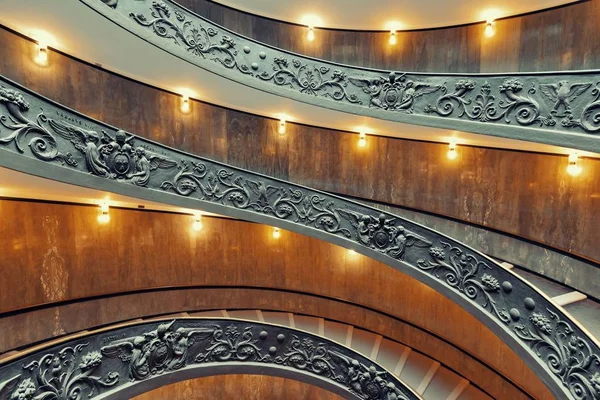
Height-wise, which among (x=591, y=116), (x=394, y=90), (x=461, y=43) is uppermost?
(x=461, y=43)

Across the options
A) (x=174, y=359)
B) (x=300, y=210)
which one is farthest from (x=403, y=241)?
(x=174, y=359)

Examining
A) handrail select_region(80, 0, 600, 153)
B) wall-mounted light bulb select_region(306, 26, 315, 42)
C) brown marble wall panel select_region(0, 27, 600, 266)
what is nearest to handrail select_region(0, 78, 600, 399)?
handrail select_region(80, 0, 600, 153)

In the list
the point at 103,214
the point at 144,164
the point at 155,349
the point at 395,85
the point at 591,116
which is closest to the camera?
the point at 591,116

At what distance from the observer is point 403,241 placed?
7.91m

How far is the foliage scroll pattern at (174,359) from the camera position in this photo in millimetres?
5379

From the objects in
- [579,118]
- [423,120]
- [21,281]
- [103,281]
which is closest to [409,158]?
[423,120]

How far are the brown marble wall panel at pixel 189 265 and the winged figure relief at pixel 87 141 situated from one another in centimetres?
303

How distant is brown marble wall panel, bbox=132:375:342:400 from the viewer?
9.79m

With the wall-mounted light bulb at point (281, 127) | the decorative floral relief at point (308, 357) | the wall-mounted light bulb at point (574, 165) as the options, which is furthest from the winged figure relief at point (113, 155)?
the wall-mounted light bulb at point (574, 165)

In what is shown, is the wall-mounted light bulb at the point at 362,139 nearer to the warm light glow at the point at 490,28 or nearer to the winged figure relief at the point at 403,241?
the winged figure relief at the point at 403,241

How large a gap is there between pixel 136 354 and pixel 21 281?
10.7 ft

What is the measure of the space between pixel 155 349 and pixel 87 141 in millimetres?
3777

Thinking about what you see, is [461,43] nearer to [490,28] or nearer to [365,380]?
[490,28]

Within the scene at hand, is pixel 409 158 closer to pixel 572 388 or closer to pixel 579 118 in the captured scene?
pixel 579 118
